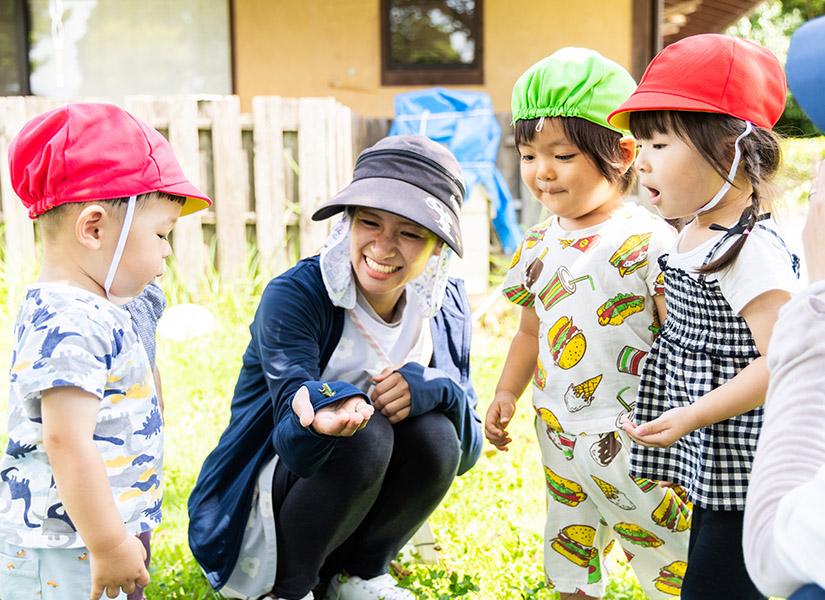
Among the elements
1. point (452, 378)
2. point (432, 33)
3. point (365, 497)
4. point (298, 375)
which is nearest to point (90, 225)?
point (298, 375)

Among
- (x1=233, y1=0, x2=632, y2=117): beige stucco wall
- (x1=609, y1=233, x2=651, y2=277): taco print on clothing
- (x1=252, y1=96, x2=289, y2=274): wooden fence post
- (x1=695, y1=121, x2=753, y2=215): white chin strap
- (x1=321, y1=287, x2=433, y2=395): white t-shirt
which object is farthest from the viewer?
(x1=233, y1=0, x2=632, y2=117): beige stucco wall

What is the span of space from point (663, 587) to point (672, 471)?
1.34 feet

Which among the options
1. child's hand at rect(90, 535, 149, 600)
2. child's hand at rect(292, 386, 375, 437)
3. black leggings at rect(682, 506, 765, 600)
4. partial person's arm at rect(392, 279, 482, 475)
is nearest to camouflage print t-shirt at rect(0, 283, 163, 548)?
child's hand at rect(90, 535, 149, 600)

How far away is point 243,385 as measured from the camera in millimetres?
2418

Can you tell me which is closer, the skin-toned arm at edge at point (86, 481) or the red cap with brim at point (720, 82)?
Result: the skin-toned arm at edge at point (86, 481)

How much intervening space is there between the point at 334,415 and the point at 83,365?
62cm

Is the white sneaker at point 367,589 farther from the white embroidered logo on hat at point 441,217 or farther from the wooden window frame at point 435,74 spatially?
the wooden window frame at point 435,74

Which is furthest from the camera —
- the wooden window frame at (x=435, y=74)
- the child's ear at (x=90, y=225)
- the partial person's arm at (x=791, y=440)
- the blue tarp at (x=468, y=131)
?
the wooden window frame at (x=435, y=74)

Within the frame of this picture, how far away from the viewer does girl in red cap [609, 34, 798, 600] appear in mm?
1724

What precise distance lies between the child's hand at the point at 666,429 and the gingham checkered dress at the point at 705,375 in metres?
0.10

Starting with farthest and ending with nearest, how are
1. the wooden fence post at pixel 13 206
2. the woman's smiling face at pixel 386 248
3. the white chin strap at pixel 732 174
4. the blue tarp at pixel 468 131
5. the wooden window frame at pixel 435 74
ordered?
the wooden window frame at pixel 435 74, the blue tarp at pixel 468 131, the wooden fence post at pixel 13 206, the woman's smiling face at pixel 386 248, the white chin strap at pixel 732 174

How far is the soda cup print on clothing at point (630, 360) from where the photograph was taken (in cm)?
210

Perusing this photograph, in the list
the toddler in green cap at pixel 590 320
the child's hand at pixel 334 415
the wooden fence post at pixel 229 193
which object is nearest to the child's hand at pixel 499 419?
the toddler in green cap at pixel 590 320

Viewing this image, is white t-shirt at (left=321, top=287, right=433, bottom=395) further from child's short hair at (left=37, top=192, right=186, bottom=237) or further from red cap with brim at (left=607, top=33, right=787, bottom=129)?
red cap with brim at (left=607, top=33, right=787, bottom=129)
